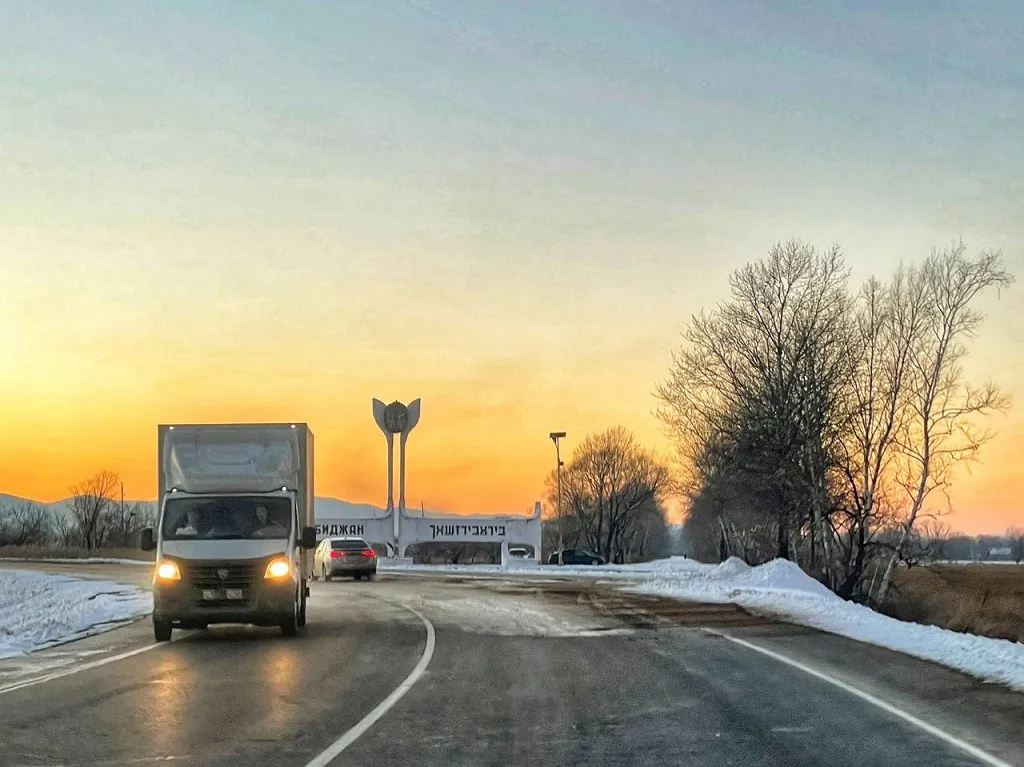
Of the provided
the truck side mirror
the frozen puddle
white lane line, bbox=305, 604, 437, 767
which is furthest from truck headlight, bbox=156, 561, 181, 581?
the frozen puddle

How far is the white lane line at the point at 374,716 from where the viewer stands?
8609mm

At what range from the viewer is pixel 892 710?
10.8m

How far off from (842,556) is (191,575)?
116 feet

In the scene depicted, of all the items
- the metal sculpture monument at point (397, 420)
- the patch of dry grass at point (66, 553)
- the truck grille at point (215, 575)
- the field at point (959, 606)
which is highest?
the metal sculpture monument at point (397, 420)

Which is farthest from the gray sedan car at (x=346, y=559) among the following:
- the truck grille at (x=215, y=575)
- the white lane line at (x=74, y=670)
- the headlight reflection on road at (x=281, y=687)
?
the headlight reflection on road at (x=281, y=687)

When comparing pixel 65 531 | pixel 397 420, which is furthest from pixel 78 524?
pixel 397 420

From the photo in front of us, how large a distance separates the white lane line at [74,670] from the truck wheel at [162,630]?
0.26 meters

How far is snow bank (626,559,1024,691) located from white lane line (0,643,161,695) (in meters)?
11.2

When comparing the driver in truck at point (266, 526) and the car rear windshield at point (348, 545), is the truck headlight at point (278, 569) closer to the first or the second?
the driver in truck at point (266, 526)

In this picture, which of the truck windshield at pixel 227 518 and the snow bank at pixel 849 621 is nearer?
the snow bank at pixel 849 621

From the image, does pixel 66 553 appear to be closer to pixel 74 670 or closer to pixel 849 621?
pixel 849 621

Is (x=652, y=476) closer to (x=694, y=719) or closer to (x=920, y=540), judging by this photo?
(x=920, y=540)

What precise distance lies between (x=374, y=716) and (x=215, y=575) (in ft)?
26.0

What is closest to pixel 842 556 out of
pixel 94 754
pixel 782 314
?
pixel 782 314
